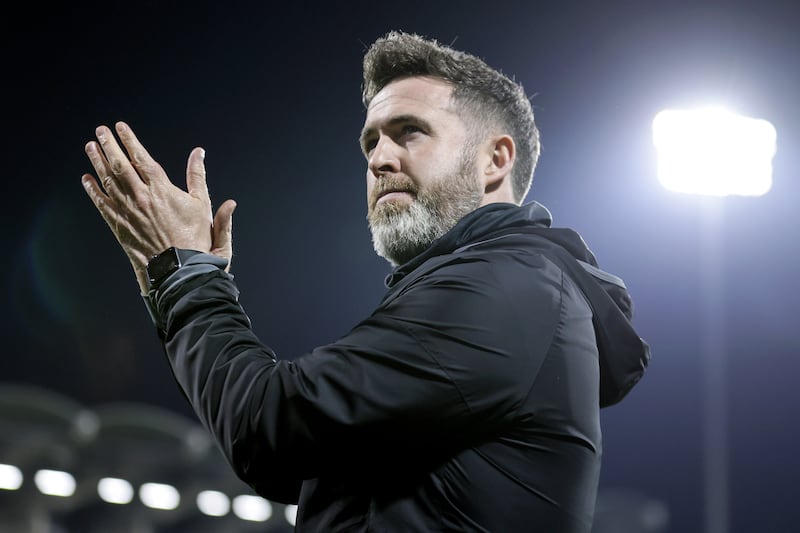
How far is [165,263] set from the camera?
1127 mm

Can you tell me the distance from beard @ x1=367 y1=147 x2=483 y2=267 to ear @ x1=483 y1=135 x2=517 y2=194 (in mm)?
83

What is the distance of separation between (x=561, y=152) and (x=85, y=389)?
15.5 feet

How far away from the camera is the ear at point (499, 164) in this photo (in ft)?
5.06

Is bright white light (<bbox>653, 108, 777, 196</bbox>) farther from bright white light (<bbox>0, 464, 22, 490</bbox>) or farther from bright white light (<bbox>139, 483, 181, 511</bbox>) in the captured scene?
bright white light (<bbox>0, 464, 22, 490</bbox>)

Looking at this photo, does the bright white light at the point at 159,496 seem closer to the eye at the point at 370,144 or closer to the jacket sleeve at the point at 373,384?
the eye at the point at 370,144

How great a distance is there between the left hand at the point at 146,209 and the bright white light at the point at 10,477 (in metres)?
6.08

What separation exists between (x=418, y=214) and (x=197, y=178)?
1.16 ft

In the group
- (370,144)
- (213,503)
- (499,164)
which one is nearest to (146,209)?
(370,144)

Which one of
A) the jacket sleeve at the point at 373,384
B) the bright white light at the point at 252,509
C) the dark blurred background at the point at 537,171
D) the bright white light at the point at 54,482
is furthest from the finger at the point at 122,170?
the bright white light at the point at 252,509

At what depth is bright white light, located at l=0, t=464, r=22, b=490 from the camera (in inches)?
257

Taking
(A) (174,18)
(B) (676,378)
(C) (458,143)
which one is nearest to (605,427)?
(B) (676,378)

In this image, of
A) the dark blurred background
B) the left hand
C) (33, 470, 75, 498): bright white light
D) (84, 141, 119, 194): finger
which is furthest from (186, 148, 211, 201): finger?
(33, 470, 75, 498): bright white light

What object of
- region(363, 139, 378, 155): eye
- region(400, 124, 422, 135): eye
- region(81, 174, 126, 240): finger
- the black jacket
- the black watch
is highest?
region(363, 139, 378, 155): eye

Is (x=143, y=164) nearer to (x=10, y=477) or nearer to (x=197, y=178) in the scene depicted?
(x=197, y=178)
